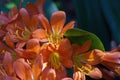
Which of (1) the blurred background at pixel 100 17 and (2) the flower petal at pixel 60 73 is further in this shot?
(1) the blurred background at pixel 100 17

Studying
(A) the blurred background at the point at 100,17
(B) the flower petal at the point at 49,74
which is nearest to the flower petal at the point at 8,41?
(B) the flower petal at the point at 49,74

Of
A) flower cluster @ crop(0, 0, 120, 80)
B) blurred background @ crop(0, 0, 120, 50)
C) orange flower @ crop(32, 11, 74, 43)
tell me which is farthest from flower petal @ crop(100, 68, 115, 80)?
blurred background @ crop(0, 0, 120, 50)

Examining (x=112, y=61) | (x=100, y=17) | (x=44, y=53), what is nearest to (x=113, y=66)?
(x=112, y=61)

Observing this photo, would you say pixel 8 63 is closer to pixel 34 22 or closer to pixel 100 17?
pixel 34 22

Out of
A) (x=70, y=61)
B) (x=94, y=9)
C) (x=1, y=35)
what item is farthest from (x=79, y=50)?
(x=94, y=9)

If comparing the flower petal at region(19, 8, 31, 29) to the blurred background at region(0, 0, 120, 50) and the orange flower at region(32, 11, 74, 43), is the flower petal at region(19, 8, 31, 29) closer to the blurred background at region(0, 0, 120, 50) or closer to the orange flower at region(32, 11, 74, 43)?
the orange flower at region(32, 11, 74, 43)

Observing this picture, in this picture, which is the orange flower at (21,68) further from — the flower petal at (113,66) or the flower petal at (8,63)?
the flower petal at (113,66)

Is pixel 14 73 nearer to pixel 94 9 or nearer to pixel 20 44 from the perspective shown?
pixel 20 44
